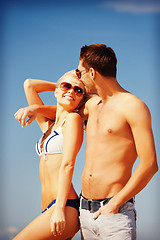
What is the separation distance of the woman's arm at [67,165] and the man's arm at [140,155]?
0.56 m

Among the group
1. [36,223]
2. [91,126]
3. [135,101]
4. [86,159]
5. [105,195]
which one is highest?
[135,101]

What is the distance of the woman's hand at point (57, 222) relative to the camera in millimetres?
4102

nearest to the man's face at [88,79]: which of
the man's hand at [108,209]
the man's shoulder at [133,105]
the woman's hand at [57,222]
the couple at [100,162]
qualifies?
the couple at [100,162]

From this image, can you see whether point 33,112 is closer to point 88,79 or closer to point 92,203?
point 88,79

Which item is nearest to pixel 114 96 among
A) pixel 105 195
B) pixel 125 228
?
pixel 105 195

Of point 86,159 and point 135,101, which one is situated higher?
point 135,101

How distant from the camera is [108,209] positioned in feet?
12.7

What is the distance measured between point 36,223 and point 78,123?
4.18ft

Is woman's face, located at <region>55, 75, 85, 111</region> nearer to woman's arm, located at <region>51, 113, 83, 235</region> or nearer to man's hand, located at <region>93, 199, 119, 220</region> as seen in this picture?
woman's arm, located at <region>51, 113, 83, 235</region>

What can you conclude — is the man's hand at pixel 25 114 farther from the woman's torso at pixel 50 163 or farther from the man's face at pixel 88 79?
the man's face at pixel 88 79

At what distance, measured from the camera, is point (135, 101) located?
391 cm

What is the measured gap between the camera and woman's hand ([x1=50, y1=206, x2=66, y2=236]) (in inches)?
161

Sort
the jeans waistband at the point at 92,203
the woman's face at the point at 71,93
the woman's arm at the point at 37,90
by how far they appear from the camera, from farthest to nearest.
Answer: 1. the woman's arm at the point at 37,90
2. the woman's face at the point at 71,93
3. the jeans waistband at the point at 92,203

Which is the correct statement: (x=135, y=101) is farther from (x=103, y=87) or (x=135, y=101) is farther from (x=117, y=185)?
(x=117, y=185)
